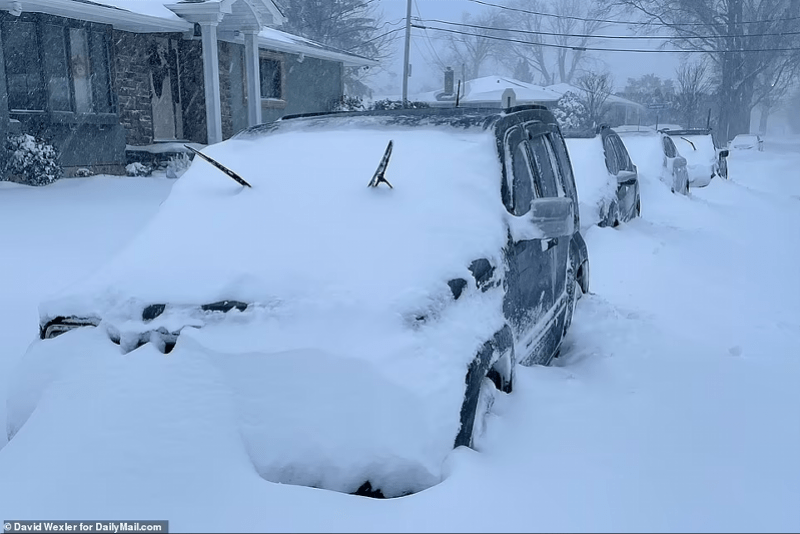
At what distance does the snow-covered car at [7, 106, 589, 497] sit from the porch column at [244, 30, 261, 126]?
51.9ft

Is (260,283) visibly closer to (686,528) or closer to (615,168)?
(686,528)

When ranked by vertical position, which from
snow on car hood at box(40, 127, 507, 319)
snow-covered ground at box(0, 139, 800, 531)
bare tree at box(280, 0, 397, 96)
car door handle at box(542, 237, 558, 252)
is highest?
bare tree at box(280, 0, 397, 96)

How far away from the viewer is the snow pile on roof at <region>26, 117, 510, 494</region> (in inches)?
102

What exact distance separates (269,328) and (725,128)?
169 feet

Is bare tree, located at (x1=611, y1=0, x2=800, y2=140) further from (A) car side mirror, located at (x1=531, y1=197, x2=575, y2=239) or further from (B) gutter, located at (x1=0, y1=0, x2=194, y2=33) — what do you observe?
(A) car side mirror, located at (x1=531, y1=197, x2=575, y2=239)

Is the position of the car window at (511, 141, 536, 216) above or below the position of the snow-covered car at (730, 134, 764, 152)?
above

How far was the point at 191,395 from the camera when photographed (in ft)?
8.98

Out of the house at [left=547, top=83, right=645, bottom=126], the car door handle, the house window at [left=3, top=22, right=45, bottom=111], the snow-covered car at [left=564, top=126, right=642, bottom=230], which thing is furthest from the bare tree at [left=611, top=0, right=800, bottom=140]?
the car door handle

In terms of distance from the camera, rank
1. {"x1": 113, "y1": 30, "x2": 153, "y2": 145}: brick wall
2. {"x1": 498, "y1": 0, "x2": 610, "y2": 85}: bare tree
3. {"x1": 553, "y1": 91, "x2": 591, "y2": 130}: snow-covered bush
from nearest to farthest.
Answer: {"x1": 113, "y1": 30, "x2": 153, "y2": 145}: brick wall, {"x1": 553, "y1": 91, "x2": 591, "y2": 130}: snow-covered bush, {"x1": 498, "y1": 0, "x2": 610, "y2": 85}: bare tree

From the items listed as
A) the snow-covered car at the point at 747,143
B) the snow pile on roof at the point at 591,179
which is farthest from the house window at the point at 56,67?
the snow-covered car at the point at 747,143

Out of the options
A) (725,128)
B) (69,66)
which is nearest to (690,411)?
(69,66)

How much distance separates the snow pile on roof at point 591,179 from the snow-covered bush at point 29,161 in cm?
895

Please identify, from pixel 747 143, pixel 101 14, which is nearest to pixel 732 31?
pixel 747 143

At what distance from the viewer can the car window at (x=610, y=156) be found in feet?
35.3
